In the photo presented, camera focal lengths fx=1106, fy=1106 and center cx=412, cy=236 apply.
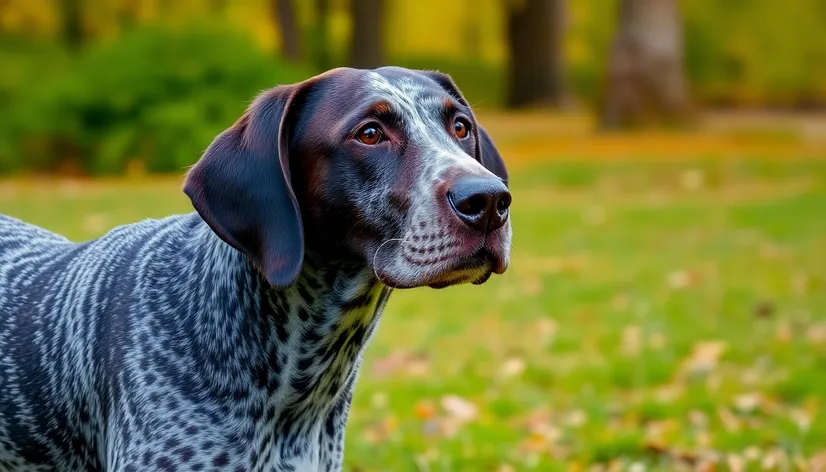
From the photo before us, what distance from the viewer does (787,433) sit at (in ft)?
18.8

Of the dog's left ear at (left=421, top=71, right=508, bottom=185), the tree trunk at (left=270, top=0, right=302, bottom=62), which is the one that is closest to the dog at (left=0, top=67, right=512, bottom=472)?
the dog's left ear at (left=421, top=71, right=508, bottom=185)

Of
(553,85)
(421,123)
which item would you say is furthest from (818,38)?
(421,123)

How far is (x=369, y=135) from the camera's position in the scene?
342 centimetres

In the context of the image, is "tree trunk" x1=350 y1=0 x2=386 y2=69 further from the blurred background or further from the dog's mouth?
the dog's mouth

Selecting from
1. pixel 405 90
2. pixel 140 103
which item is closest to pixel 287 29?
pixel 140 103

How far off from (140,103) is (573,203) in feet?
25.7

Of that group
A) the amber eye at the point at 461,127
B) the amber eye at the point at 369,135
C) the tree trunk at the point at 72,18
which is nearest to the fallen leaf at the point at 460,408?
the amber eye at the point at 461,127

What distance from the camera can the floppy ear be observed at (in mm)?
3215

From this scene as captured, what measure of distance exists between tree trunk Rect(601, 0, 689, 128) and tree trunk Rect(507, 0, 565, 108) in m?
10.5

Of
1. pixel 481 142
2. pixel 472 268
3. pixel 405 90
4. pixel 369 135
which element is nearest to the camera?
pixel 472 268

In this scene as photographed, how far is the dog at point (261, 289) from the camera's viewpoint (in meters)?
3.25

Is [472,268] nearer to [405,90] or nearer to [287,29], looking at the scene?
[405,90]

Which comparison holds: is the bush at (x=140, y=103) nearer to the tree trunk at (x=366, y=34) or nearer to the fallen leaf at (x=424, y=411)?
the tree trunk at (x=366, y=34)

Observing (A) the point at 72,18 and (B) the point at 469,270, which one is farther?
(A) the point at 72,18
